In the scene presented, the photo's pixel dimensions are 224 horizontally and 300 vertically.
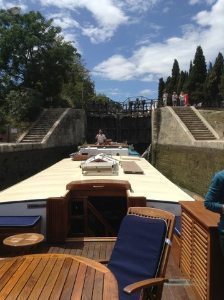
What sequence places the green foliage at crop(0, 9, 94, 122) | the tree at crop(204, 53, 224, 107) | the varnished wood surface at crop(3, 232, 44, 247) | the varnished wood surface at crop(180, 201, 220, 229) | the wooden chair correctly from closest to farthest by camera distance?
the wooden chair → the varnished wood surface at crop(180, 201, 220, 229) → the varnished wood surface at crop(3, 232, 44, 247) → the green foliage at crop(0, 9, 94, 122) → the tree at crop(204, 53, 224, 107)

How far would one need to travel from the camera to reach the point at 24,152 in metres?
18.8

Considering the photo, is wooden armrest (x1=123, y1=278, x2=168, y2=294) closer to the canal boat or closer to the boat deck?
the boat deck

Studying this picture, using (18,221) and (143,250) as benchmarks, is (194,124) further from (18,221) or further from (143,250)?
(143,250)

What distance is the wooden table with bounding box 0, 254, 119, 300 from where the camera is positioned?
2.44 meters

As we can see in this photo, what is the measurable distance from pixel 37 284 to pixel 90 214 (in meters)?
3.87

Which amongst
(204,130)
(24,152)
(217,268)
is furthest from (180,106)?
(217,268)

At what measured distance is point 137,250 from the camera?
11.1ft

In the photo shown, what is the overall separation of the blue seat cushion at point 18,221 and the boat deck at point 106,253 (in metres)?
0.32

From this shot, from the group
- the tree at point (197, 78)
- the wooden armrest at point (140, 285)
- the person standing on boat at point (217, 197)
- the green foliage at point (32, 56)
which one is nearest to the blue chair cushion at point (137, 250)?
the wooden armrest at point (140, 285)

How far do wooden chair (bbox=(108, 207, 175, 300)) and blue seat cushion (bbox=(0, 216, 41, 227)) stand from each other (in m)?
2.12

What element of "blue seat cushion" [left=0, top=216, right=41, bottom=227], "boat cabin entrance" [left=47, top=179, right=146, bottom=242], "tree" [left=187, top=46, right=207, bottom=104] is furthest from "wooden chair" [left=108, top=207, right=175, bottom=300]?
"tree" [left=187, top=46, right=207, bottom=104]

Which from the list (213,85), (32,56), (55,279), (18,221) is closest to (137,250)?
(55,279)

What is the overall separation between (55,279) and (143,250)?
0.89 m

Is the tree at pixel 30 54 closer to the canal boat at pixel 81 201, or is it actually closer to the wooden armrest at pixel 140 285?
the canal boat at pixel 81 201
